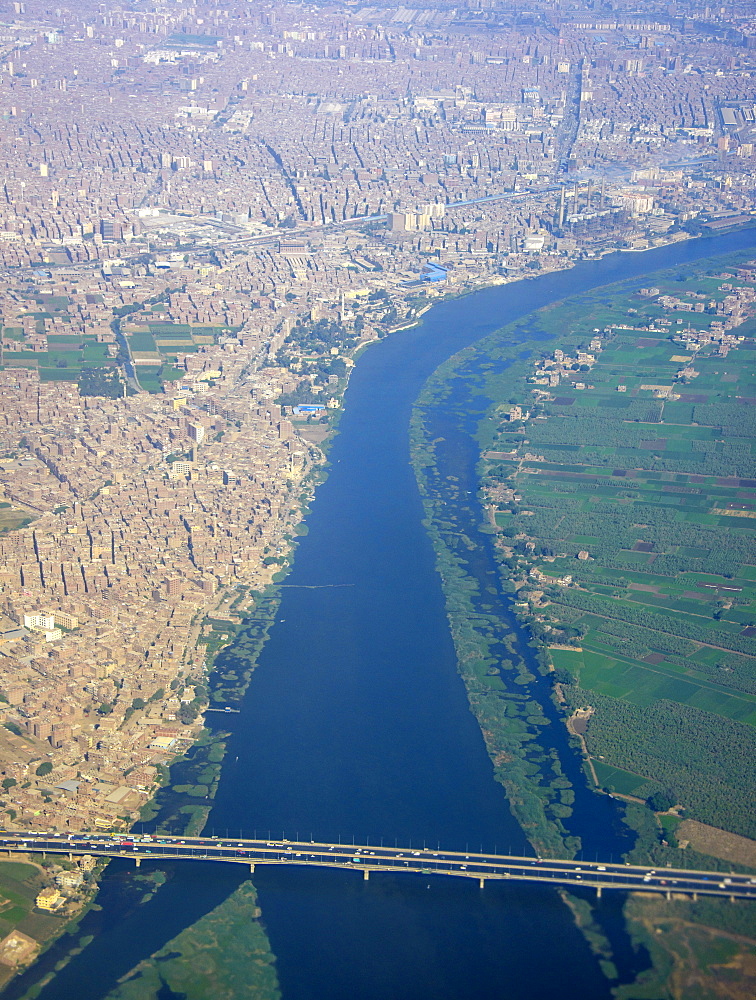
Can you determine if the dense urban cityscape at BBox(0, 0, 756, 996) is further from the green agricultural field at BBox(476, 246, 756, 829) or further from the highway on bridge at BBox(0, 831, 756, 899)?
the green agricultural field at BBox(476, 246, 756, 829)

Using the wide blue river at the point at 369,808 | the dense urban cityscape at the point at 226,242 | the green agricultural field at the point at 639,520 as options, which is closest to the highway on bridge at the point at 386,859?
the wide blue river at the point at 369,808

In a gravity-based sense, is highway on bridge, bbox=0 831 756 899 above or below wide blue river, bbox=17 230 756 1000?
above

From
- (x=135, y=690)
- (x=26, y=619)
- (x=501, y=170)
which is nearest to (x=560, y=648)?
(x=135, y=690)

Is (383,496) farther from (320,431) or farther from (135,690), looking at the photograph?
(135,690)

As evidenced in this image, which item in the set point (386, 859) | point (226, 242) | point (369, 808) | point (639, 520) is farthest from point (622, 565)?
point (226, 242)

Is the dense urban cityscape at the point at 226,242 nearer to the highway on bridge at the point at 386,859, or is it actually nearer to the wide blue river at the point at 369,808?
the highway on bridge at the point at 386,859

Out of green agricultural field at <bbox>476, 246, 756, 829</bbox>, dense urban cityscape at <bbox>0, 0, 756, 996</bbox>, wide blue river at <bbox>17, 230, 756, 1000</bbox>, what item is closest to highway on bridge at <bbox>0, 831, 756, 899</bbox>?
wide blue river at <bbox>17, 230, 756, 1000</bbox>
